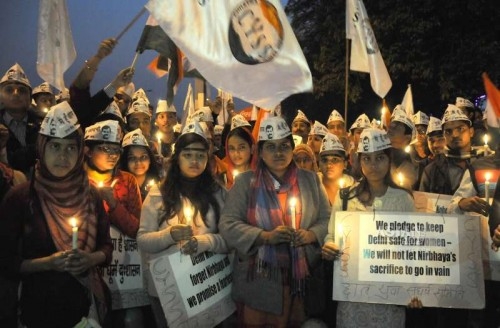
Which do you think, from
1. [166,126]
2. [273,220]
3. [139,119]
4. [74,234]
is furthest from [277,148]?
[166,126]

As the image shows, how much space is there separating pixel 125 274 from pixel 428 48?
63.9 feet

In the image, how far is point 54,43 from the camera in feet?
21.0

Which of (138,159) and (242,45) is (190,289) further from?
(242,45)

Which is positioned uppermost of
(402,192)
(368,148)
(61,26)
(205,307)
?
(61,26)

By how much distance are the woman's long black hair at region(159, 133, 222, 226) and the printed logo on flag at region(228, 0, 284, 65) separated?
2.72 ft

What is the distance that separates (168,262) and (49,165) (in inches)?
48.9

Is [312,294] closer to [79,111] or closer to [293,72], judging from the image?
[293,72]

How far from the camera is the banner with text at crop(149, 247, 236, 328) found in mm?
4535

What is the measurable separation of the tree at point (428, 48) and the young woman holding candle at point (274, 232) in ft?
56.1

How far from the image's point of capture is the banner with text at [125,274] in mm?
5035

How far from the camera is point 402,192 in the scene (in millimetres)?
4840

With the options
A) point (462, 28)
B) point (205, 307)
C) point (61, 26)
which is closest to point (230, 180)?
point (205, 307)

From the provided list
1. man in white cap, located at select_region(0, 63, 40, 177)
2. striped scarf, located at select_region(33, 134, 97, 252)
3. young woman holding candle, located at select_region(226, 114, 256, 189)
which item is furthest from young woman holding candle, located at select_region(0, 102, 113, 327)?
young woman holding candle, located at select_region(226, 114, 256, 189)

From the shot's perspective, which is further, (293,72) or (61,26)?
(61,26)
